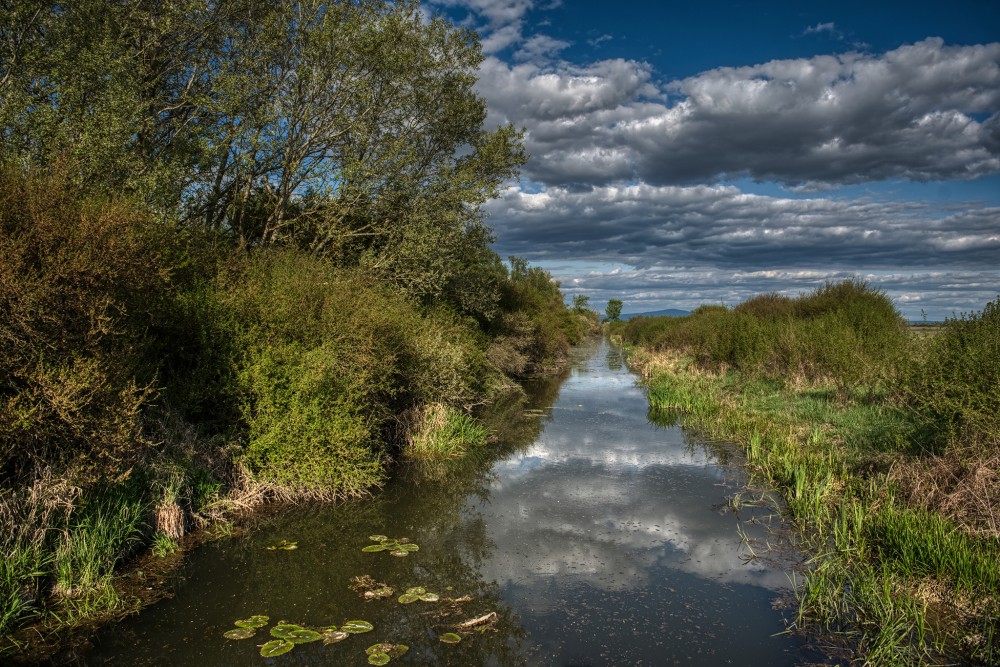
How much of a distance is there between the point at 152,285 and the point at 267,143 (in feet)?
30.3

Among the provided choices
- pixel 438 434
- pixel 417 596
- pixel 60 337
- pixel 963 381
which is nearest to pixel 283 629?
pixel 417 596

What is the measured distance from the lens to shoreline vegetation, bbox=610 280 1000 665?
626 centimetres

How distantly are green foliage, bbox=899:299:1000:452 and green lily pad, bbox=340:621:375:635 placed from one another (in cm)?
880

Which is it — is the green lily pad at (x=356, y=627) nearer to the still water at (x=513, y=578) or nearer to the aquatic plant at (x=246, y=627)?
the still water at (x=513, y=578)

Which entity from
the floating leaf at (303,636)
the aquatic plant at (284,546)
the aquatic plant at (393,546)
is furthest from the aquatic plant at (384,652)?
the aquatic plant at (284,546)

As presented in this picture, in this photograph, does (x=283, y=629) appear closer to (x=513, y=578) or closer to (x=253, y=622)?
(x=253, y=622)

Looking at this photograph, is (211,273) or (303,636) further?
(211,273)

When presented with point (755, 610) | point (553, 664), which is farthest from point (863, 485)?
point (553, 664)

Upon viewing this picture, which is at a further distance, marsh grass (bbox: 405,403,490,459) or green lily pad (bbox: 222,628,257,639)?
marsh grass (bbox: 405,403,490,459)

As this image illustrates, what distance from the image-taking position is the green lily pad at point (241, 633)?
631 centimetres

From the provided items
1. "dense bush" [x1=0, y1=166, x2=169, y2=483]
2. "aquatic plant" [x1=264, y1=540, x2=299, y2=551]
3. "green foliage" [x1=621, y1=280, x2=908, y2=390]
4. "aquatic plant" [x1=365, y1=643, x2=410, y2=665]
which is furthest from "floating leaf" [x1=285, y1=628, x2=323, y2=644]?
"green foliage" [x1=621, y1=280, x2=908, y2=390]

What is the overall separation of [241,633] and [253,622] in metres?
0.25

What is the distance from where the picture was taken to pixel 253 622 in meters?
6.62

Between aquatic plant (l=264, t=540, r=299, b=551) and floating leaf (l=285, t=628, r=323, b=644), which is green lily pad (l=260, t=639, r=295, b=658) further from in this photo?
aquatic plant (l=264, t=540, r=299, b=551)
